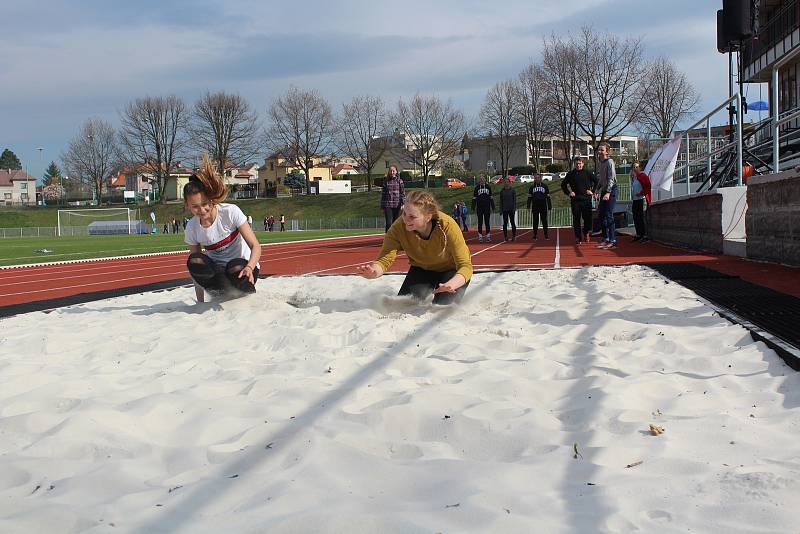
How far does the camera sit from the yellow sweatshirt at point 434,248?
218 inches

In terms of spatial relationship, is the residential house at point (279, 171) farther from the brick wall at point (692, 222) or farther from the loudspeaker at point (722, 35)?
the brick wall at point (692, 222)

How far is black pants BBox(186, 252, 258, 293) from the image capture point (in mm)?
5914

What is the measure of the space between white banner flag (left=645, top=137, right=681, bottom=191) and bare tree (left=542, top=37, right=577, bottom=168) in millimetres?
33201

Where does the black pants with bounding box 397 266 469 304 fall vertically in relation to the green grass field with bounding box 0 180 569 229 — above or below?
below

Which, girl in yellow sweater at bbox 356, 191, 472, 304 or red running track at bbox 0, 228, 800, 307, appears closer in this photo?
girl in yellow sweater at bbox 356, 191, 472, 304

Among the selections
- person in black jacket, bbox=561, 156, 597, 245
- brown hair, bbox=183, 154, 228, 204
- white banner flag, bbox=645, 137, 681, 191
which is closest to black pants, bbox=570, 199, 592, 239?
person in black jacket, bbox=561, 156, 597, 245

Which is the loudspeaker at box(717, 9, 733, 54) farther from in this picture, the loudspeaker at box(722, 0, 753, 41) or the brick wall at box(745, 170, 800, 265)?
the brick wall at box(745, 170, 800, 265)

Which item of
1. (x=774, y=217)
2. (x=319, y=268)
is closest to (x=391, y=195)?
(x=319, y=268)

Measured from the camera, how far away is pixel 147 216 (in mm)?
75750

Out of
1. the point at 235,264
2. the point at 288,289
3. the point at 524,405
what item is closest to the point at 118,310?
the point at 235,264

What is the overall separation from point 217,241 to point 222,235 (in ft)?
0.23

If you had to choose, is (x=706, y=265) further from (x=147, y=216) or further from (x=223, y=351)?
(x=147, y=216)

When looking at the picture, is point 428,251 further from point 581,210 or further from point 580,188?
point 581,210

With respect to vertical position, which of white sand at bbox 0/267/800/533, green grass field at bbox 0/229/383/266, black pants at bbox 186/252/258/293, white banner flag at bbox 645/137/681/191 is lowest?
white sand at bbox 0/267/800/533
